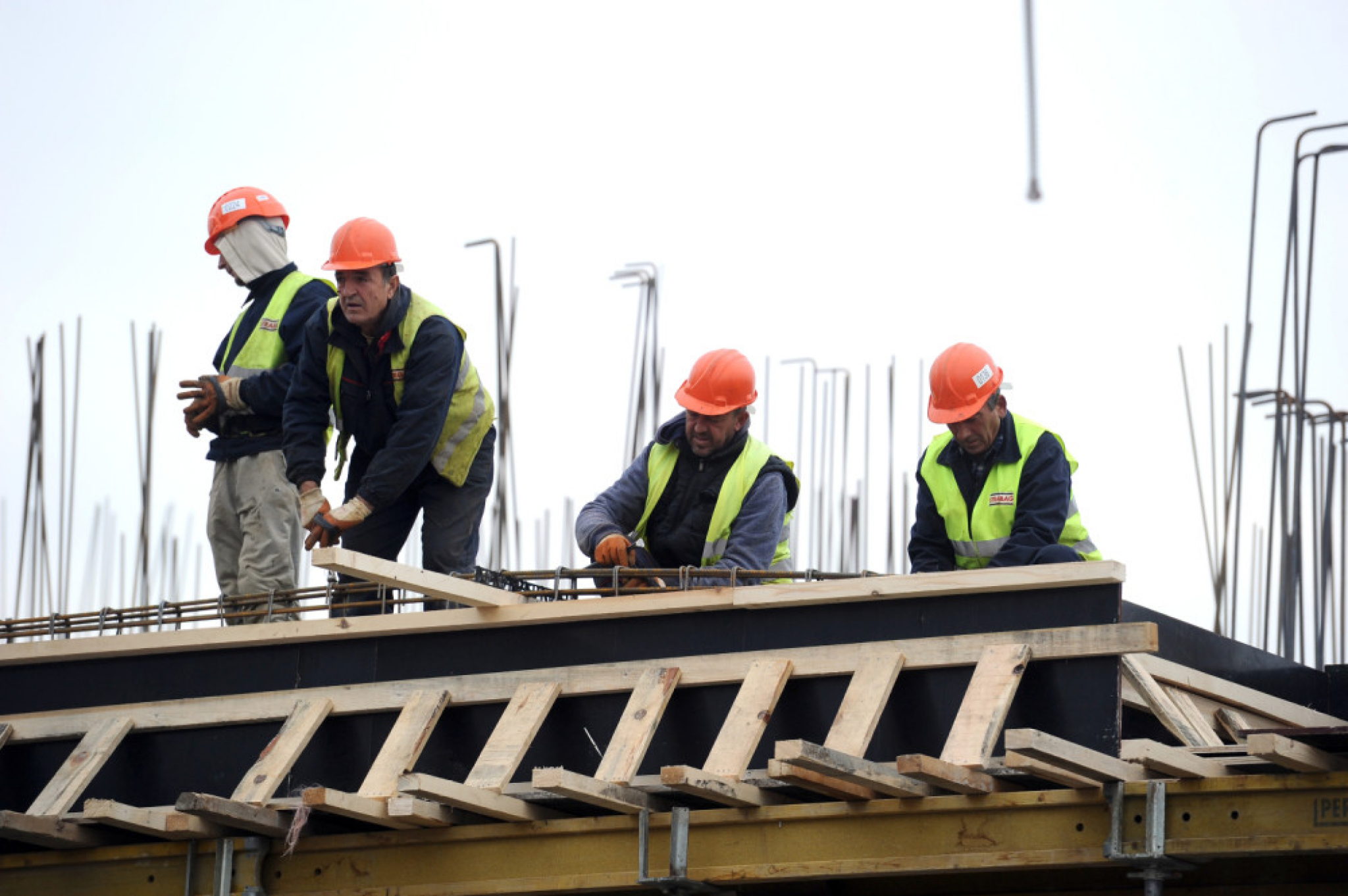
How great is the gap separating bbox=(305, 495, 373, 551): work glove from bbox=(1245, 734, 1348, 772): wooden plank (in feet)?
14.3

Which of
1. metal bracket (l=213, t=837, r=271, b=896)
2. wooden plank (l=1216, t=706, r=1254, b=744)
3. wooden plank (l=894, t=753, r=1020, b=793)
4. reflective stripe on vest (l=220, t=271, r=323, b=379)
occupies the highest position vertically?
reflective stripe on vest (l=220, t=271, r=323, b=379)

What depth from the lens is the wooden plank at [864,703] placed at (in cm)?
675

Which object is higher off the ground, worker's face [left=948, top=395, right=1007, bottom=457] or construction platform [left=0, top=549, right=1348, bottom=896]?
worker's face [left=948, top=395, right=1007, bottom=457]

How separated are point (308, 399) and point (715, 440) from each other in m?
2.05

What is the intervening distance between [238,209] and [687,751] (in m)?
4.34

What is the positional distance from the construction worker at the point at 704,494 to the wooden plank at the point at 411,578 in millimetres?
1057

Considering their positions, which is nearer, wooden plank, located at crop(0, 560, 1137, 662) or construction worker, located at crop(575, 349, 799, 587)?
wooden plank, located at crop(0, 560, 1137, 662)

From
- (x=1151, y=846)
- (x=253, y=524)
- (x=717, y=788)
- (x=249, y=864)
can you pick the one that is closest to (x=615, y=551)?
(x=253, y=524)

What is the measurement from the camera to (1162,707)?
7.52 meters

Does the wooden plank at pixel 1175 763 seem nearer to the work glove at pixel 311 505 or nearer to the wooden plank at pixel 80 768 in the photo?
the work glove at pixel 311 505

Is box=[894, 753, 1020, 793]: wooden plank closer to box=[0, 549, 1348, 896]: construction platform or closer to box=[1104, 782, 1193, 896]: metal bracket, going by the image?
box=[0, 549, 1348, 896]: construction platform

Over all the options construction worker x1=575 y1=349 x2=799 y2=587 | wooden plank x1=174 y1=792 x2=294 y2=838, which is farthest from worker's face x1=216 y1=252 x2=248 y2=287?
wooden plank x1=174 y1=792 x2=294 y2=838

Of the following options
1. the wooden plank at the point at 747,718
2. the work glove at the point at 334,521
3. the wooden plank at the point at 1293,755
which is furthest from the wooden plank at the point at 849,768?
the work glove at the point at 334,521

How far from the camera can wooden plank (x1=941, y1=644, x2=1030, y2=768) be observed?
21.4ft
